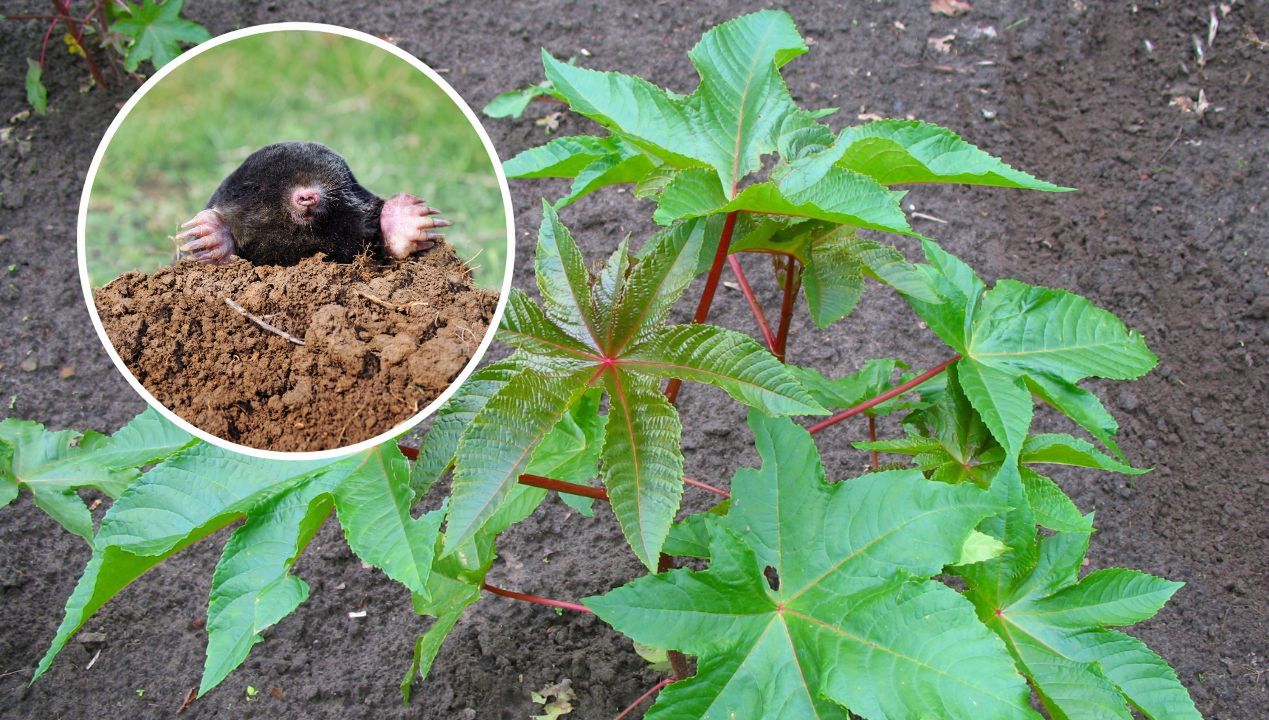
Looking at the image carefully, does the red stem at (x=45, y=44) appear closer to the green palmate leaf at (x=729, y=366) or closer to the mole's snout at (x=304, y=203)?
the mole's snout at (x=304, y=203)

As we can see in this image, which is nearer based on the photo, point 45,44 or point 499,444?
point 499,444

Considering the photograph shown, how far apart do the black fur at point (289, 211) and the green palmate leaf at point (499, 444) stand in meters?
0.35

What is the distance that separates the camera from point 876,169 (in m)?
1.57

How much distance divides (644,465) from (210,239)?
2.41ft

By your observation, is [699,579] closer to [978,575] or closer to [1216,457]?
[978,575]

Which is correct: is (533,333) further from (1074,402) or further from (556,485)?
(1074,402)

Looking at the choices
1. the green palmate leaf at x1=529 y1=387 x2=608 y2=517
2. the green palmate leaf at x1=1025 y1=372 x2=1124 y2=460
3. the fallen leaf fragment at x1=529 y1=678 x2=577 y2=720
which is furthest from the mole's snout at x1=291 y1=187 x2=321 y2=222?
the fallen leaf fragment at x1=529 y1=678 x2=577 y2=720

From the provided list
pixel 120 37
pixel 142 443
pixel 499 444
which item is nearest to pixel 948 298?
pixel 499 444

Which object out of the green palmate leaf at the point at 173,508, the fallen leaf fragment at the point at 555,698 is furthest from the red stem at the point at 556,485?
the fallen leaf fragment at the point at 555,698

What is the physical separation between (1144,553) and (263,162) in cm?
264

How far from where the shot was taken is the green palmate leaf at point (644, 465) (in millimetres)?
1438

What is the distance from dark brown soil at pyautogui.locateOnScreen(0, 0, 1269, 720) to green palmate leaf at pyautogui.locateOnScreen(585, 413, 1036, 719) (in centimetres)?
103

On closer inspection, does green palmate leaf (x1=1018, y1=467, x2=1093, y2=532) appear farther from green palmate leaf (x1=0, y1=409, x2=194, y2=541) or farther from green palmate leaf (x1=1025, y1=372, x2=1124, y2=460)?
green palmate leaf (x1=0, y1=409, x2=194, y2=541)

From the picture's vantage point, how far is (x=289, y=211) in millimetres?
1535
